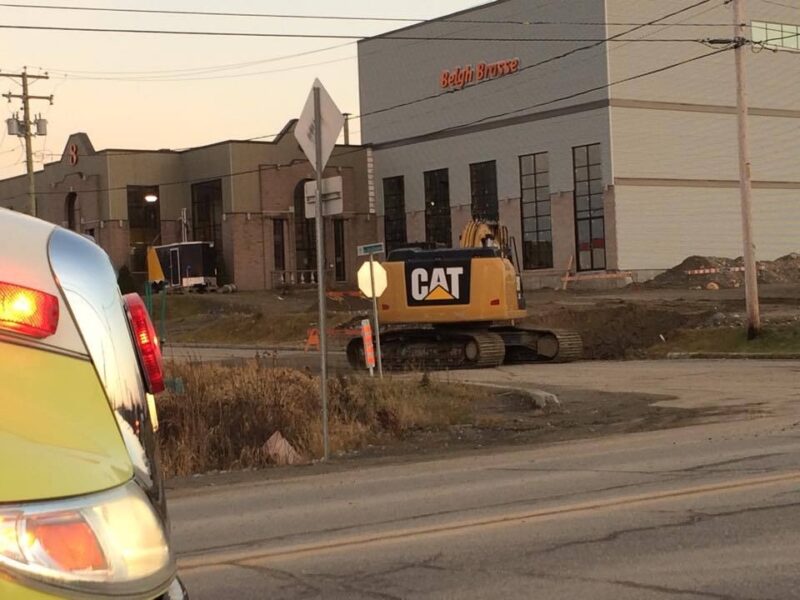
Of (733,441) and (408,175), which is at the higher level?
(408,175)

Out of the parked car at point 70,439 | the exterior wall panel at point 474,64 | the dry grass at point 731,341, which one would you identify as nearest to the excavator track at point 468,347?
the dry grass at point 731,341

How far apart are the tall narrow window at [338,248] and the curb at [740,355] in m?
44.2

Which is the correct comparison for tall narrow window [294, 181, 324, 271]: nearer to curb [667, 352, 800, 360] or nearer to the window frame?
the window frame

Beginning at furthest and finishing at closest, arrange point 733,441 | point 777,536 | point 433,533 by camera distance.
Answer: point 733,441, point 433,533, point 777,536

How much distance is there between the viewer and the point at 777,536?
732 cm

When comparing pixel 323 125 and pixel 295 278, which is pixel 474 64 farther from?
pixel 323 125

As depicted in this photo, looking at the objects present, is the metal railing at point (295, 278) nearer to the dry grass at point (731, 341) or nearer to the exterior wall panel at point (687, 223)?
the exterior wall panel at point (687, 223)

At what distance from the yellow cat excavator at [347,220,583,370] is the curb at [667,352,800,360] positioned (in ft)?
10.1

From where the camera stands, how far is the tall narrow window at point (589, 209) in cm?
5872

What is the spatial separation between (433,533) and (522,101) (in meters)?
56.1

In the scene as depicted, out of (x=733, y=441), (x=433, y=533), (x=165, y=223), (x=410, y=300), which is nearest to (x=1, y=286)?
(x=433, y=533)

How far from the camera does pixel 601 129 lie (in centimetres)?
5762

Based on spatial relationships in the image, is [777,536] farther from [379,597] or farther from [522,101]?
[522,101]

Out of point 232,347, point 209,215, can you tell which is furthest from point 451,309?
point 209,215
